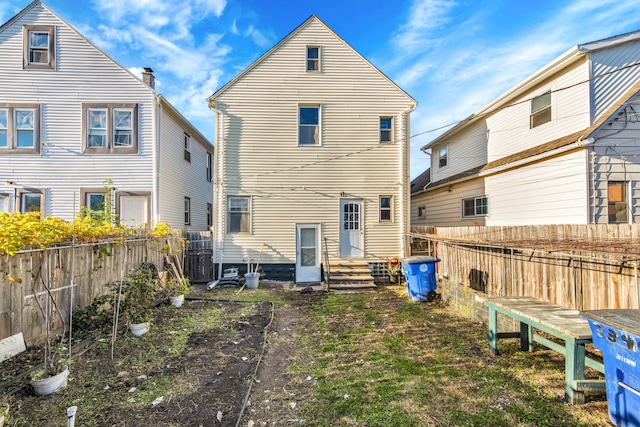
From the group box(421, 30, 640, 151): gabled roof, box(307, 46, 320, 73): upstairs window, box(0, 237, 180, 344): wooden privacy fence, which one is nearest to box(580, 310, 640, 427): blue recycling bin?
box(0, 237, 180, 344): wooden privacy fence

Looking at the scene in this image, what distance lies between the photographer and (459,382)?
3.50 m

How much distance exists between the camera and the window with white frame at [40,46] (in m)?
10.1

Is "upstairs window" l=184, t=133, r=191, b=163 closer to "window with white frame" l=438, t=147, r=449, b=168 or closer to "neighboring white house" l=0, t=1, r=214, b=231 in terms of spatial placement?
"neighboring white house" l=0, t=1, r=214, b=231

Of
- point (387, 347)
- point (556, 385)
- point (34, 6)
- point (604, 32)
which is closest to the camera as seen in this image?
point (556, 385)

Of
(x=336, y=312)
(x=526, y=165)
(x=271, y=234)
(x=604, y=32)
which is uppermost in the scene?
(x=604, y=32)

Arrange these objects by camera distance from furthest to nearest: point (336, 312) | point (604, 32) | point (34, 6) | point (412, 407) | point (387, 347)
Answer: point (34, 6) < point (604, 32) < point (336, 312) < point (387, 347) < point (412, 407)

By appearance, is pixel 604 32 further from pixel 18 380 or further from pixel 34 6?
pixel 34 6

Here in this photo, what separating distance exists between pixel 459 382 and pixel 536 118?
9187mm

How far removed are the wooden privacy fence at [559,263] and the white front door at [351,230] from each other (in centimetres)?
404

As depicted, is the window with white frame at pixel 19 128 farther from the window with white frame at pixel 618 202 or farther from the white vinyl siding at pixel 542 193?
the window with white frame at pixel 618 202

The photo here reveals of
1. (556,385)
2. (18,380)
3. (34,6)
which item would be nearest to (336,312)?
(556,385)

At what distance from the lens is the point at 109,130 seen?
10.2 meters

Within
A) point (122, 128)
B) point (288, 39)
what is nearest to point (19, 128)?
point (122, 128)

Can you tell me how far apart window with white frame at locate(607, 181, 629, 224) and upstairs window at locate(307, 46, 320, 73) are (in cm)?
939
